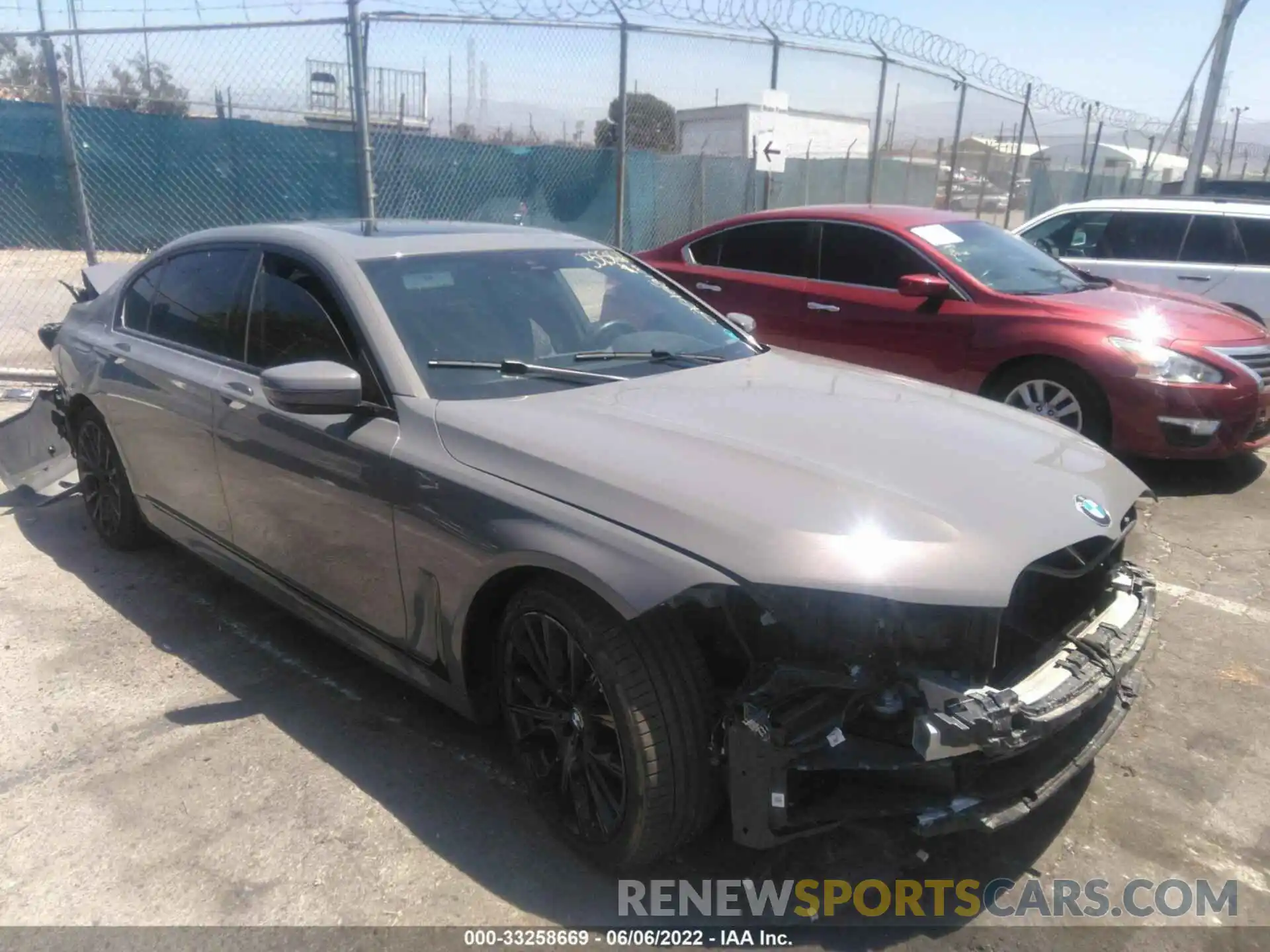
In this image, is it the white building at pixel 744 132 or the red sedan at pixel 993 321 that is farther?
the white building at pixel 744 132

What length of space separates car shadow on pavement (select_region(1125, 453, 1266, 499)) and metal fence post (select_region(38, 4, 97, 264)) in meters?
7.70

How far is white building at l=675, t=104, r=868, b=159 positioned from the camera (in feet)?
57.3

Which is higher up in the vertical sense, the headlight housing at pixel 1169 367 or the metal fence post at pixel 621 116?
the metal fence post at pixel 621 116

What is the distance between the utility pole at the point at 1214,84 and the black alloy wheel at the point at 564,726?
1529cm

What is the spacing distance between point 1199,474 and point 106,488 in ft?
20.7

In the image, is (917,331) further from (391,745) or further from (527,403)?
(391,745)

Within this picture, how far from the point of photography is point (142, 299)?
14.5 ft

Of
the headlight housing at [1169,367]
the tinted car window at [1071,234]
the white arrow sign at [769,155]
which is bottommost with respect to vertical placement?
the headlight housing at [1169,367]

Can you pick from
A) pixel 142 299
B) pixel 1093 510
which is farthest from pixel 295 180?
pixel 1093 510

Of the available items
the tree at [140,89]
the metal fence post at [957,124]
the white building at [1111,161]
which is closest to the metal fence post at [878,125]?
the metal fence post at [957,124]

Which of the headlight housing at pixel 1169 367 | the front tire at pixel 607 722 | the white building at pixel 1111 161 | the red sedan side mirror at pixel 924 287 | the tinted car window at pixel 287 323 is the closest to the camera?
the front tire at pixel 607 722

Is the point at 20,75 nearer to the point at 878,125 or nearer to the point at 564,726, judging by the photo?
the point at 878,125

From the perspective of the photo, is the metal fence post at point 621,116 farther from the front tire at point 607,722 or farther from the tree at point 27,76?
the front tire at point 607,722

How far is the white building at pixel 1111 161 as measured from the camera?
71.0 feet
